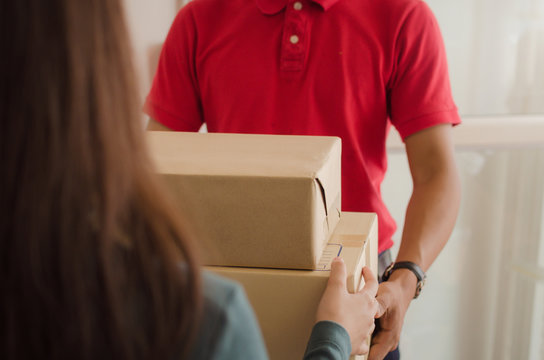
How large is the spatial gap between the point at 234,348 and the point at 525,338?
1997 mm

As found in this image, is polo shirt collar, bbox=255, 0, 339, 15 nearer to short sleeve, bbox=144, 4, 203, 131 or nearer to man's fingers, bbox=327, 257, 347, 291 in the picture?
short sleeve, bbox=144, 4, 203, 131

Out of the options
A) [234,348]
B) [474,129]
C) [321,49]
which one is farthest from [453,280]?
[234,348]

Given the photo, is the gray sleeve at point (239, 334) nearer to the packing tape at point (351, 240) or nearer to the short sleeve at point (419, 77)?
the packing tape at point (351, 240)

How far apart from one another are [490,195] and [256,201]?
1.58 m

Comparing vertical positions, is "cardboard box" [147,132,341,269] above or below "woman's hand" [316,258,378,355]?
above

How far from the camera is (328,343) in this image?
0.62m

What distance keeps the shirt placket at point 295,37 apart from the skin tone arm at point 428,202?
0.26 m

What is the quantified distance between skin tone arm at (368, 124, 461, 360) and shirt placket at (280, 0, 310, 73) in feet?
A: 0.84

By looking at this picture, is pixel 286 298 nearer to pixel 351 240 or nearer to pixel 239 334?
pixel 351 240

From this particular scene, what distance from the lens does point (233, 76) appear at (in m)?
1.15

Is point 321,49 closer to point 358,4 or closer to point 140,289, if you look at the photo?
point 358,4

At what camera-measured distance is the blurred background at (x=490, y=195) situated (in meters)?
1.93

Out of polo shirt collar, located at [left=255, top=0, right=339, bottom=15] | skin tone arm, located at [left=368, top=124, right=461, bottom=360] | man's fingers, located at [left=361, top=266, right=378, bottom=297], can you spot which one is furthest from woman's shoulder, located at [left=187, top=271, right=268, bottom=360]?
polo shirt collar, located at [left=255, top=0, right=339, bottom=15]

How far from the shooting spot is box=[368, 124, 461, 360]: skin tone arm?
3.34ft
